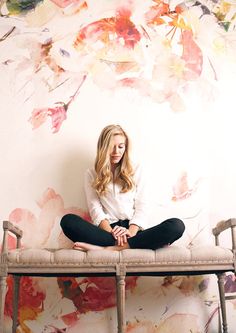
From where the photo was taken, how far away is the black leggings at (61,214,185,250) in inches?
58.2

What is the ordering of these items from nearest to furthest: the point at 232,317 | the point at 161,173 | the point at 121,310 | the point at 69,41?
the point at 121,310 → the point at 232,317 → the point at 161,173 → the point at 69,41

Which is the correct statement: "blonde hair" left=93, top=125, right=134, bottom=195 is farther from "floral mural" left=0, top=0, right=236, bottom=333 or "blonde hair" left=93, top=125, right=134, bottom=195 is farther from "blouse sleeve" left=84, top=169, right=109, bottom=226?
"floral mural" left=0, top=0, right=236, bottom=333

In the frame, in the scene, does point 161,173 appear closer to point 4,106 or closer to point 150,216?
point 150,216

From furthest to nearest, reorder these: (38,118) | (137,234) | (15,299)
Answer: (38,118), (15,299), (137,234)

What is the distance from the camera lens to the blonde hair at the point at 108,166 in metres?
1.84

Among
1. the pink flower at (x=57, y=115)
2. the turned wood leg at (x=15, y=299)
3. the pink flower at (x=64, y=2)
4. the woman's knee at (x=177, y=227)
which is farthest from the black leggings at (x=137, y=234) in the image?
the pink flower at (x=64, y=2)

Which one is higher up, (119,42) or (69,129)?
(119,42)

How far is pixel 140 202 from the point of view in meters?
1.84

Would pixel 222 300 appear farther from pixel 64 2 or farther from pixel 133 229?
pixel 64 2

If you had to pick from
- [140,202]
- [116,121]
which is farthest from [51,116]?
[140,202]

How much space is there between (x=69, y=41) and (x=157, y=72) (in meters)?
0.49

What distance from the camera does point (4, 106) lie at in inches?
81.5

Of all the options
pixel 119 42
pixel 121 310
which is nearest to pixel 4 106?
pixel 119 42

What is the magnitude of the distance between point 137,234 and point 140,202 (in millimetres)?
301
